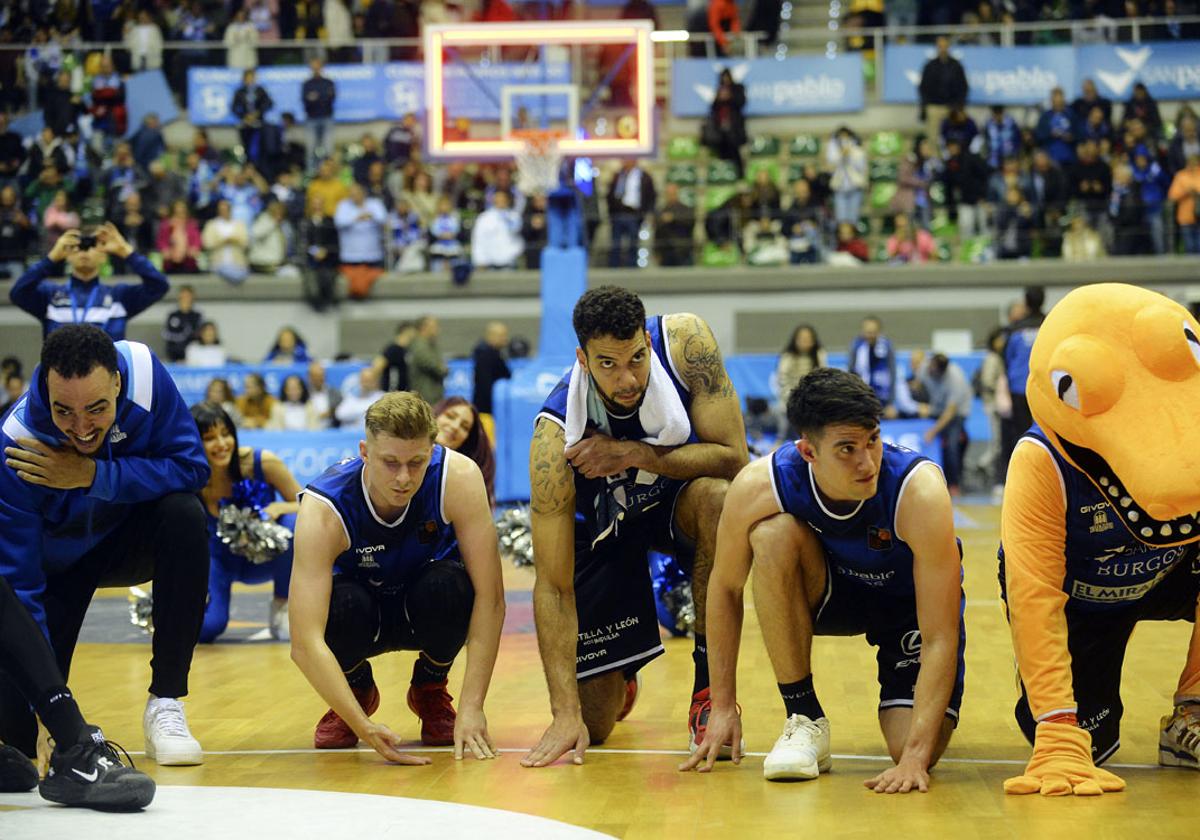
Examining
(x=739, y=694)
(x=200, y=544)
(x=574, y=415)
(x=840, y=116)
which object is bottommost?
(x=739, y=694)

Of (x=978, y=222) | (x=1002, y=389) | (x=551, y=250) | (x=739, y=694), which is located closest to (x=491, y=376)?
(x=551, y=250)

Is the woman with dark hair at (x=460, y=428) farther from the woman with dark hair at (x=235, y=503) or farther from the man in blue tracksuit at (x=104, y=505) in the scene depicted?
the man in blue tracksuit at (x=104, y=505)

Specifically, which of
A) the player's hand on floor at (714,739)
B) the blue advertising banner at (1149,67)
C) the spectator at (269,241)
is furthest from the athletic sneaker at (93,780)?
the blue advertising banner at (1149,67)

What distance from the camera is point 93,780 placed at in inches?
155

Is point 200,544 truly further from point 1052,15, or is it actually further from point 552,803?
point 1052,15

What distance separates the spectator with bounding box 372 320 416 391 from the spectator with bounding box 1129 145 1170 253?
880cm

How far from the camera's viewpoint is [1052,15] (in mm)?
20016

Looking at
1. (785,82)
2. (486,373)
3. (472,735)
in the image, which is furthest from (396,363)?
(472,735)

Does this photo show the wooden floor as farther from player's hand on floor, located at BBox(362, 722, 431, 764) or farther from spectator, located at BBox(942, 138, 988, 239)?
spectator, located at BBox(942, 138, 988, 239)

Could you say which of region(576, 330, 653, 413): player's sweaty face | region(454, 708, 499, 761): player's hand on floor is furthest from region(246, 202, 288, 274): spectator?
region(454, 708, 499, 761): player's hand on floor

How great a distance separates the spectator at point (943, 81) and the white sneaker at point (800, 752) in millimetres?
15759

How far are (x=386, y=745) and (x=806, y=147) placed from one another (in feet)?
53.1

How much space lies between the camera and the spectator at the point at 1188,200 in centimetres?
1736

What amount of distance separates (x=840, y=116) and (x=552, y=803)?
674 inches
